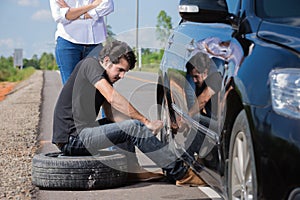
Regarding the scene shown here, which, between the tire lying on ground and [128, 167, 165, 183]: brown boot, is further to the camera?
[128, 167, 165, 183]: brown boot

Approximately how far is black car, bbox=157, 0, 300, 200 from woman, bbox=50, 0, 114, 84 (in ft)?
5.86

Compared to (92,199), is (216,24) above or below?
above

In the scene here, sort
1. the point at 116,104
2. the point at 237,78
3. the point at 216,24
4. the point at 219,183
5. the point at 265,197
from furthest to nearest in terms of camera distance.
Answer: the point at 116,104, the point at 216,24, the point at 219,183, the point at 237,78, the point at 265,197

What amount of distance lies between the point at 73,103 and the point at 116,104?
43 cm

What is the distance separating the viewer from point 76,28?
7488mm

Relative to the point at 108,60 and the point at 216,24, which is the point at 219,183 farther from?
the point at 108,60

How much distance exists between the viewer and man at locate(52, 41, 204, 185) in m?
6.24

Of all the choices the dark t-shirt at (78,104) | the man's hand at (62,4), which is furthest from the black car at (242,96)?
the man's hand at (62,4)

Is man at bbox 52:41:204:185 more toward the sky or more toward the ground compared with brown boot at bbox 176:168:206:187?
more toward the sky

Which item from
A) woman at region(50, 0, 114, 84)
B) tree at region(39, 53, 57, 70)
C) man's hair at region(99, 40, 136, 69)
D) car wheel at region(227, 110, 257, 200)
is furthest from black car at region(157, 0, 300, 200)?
tree at region(39, 53, 57, 70)

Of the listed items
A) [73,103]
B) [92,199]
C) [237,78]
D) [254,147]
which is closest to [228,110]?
[237,78]

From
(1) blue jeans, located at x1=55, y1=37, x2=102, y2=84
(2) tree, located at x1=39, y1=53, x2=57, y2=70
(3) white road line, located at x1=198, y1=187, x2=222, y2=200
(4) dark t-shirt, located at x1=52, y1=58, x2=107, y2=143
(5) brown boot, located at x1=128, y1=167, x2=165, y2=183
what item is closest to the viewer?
(3) white road line, located at x1=198, y1=187, x2=222, y2=200

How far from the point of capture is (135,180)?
6.62 metres

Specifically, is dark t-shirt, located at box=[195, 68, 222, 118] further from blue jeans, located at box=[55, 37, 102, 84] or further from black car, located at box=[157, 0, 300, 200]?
blue jeans, located at box=[55, 37, 102, 84]
